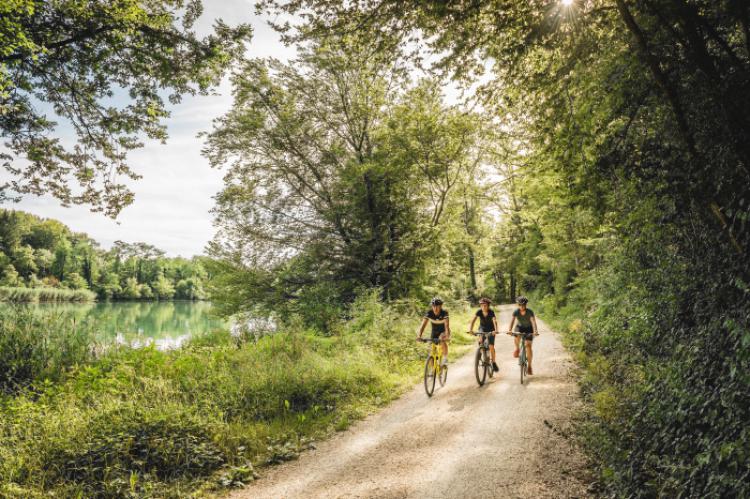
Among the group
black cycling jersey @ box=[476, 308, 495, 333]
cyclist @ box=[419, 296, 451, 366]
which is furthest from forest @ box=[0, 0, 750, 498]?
black cycling jersey @ box=[476, 308, 495, 333]

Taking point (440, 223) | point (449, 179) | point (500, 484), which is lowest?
point (500, 484)

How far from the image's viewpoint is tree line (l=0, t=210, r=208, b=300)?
71125 millimetres

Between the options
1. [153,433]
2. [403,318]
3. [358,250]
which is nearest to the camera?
[153,433]

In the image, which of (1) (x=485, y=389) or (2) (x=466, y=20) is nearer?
(2) (x=466, y=20)

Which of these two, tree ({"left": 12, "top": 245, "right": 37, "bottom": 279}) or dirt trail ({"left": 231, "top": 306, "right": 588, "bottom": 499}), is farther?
tree ({"left": 12, "top": 245, "right": 37, "bottom": 279})

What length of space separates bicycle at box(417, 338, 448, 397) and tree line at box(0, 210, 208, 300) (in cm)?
6651

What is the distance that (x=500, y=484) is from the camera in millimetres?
4797

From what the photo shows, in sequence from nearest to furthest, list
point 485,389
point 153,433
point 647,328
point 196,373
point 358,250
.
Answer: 1. point 153,433
2. point 647,328
3. point 196,373
4. point 485,389
5. point 358,250

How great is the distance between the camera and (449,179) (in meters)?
18.3

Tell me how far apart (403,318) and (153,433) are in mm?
10389

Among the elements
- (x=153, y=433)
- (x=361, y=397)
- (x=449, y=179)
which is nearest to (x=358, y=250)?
(x=449, y=179)

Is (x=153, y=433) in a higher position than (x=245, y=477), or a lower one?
higher

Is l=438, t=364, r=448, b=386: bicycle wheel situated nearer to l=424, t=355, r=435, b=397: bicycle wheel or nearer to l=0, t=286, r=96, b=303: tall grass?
l=424, t=355, r=435, b=397: bicycle wheel

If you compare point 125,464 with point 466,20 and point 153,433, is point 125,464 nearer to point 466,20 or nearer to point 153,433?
point 153,433
